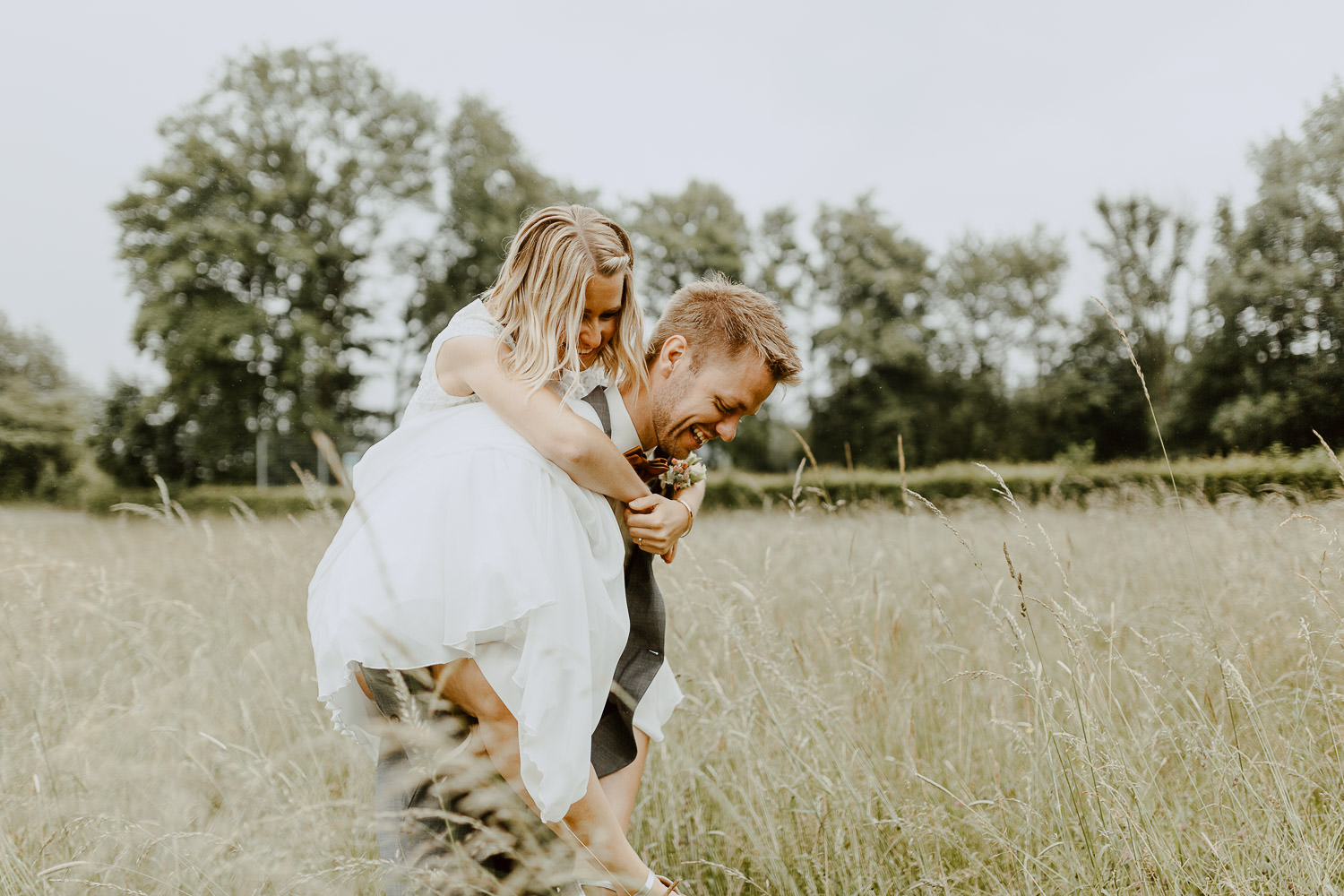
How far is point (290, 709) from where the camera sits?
8.96 feet

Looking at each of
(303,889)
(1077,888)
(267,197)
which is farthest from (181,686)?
(267,197)

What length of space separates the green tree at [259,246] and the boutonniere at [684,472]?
A: 78.4 ft

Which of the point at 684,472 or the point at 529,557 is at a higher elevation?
the point at 684,472

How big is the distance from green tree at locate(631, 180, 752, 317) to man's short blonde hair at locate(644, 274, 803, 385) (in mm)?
30798

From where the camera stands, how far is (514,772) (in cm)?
138

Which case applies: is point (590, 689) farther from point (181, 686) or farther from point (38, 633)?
point (38, 633)

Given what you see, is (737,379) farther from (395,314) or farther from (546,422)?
(395,314)

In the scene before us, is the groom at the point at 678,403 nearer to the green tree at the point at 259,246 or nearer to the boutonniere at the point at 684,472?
the boutonniere at the point at 684,472

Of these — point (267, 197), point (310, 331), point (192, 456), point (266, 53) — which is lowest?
point (192, 456)

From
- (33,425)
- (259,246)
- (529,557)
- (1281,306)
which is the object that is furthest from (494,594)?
(33,425)

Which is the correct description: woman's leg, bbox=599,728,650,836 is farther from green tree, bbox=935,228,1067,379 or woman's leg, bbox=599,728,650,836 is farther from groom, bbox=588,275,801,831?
green tree, bbox=935,228,1067,379

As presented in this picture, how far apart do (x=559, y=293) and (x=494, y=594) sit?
0.67 meters

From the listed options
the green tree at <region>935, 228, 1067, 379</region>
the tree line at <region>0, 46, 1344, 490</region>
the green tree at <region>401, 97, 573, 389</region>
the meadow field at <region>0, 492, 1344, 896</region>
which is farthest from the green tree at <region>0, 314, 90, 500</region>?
the green tree at <region>935, 228, 1067, 379</region>

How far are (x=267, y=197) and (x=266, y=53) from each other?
18.3 feet
